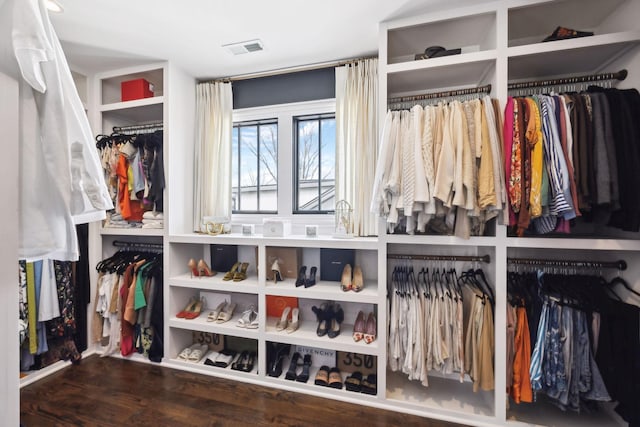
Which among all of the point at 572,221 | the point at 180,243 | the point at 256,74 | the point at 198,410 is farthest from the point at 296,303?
the point at 256,74

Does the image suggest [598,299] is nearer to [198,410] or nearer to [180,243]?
[198,410]

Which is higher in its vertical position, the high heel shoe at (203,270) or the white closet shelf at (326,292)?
the high heel shoe at (203,270)

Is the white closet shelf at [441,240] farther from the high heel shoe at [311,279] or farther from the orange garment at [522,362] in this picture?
the high heel shoe at [311,279]

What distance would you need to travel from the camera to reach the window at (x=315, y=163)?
2508mm

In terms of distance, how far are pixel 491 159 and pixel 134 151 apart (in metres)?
2.71

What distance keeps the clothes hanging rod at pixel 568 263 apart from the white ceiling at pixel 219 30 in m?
1.58

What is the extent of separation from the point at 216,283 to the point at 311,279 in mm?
744

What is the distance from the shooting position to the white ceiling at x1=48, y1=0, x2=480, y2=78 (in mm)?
1690

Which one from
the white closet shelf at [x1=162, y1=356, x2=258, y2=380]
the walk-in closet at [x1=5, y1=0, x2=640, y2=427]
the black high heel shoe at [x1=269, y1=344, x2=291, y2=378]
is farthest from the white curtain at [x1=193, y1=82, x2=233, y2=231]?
the black high heel shoe at [x1=269, y1=344, x2=291, y2=378]

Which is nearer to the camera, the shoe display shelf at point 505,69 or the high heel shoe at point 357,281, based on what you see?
the shoe display shelf at point 505,69

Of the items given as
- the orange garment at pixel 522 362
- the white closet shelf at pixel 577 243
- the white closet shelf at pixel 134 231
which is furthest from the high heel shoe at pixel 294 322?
the white closet shelf at pixel 577 243

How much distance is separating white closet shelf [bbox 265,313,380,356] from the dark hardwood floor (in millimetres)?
346

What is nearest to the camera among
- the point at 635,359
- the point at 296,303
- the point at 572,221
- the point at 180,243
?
the point at 635,359

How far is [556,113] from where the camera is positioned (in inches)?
58.5
